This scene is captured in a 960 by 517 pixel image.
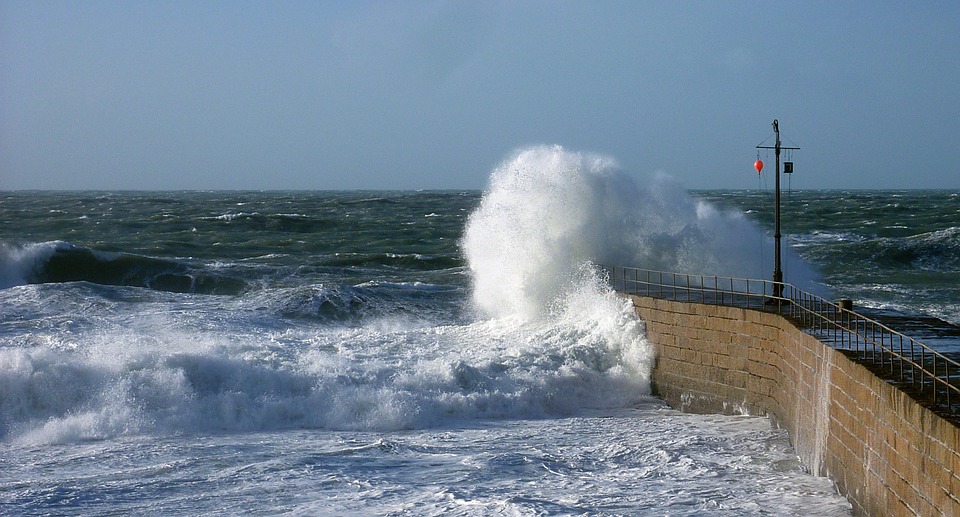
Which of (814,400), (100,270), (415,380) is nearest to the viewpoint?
(814,400)

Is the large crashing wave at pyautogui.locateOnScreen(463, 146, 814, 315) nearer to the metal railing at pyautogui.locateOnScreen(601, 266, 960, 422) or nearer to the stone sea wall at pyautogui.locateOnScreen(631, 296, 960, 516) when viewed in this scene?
the metal railing at pyautogui.locateOnScreen(601, 266, 960, 422)

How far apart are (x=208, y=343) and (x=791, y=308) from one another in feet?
29.3

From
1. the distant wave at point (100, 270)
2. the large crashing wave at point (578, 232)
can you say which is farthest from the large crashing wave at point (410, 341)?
the distant wave at point (100, 270)

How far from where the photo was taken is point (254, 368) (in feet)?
45.0

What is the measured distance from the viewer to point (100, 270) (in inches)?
1106

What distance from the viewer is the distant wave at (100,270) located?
26094mm

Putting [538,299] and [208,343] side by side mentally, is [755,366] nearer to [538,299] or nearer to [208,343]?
[538,299]

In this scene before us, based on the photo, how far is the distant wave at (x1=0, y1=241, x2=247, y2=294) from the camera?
26.1 metres

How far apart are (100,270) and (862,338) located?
2338cm

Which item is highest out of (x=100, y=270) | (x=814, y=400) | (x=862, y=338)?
(x=862, y=338)

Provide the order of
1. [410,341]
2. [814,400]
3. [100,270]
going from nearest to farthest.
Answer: [814,400] < [410,341] < [100,270]

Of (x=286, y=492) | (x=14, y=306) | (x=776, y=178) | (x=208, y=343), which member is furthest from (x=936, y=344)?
(x=14, y=306)

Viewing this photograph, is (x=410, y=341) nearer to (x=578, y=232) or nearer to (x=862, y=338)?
(x=578, y=232)

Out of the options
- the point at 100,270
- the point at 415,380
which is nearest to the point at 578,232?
the point at 415,380
